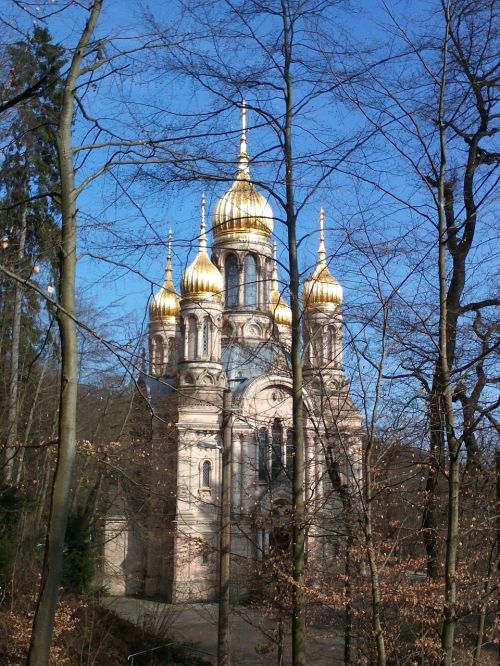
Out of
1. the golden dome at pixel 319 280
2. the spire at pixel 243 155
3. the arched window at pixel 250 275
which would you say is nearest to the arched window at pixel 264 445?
the golden dome at pixel 319 280

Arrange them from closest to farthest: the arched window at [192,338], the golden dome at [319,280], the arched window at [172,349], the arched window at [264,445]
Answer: the golden dome at [319,280]
the arched window at [264,445]
the arched window at [192,338]
the arched window at [172,349]

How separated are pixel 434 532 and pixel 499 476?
908mm

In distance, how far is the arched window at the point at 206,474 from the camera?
102ft

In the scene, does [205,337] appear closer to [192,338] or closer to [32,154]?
[192,338]

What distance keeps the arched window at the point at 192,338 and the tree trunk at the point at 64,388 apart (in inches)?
1063

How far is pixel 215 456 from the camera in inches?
1239

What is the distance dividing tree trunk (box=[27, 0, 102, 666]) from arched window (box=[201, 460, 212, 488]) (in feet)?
85.5

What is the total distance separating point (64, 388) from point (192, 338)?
90.7 ft

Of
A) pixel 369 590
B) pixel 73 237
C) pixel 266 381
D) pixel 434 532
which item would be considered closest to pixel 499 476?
pixel 434 532

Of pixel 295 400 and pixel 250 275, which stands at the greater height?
pixel 250 275

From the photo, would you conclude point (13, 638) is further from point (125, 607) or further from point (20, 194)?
point (125, 607)

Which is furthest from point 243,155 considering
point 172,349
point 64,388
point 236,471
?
point 172,349

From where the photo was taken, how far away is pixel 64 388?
17.9 feet

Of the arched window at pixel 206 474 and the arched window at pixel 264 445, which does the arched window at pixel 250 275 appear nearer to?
the arched window at pixel 206 474
